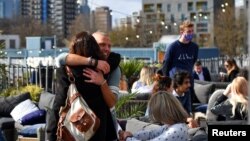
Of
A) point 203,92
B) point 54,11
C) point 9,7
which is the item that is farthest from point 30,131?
point 54,11

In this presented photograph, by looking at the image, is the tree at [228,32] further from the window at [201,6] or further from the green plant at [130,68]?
the green plant at [130,68]

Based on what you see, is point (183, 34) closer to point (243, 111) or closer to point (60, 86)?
point (243, 111)

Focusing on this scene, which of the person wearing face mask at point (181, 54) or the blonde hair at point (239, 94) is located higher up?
the person wearing face mask at point (181, 54)

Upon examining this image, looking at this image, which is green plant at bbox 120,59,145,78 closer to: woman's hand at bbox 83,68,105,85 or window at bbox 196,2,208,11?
woman's hand at bbox 83,68,105,85

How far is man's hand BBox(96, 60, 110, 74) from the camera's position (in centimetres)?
477

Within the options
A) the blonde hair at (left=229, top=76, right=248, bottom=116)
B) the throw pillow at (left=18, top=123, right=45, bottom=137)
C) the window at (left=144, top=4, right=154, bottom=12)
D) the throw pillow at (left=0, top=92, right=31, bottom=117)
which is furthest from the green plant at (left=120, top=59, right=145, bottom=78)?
the window at (left=144, top=4, right=154, bottom=12)

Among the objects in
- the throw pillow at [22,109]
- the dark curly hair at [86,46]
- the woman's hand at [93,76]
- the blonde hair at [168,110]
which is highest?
the dark curly hair at [86,46]

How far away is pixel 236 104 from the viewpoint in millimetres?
7273

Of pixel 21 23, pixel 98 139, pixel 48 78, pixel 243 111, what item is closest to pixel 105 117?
pixel 98 139

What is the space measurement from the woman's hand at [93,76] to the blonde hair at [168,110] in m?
0.45

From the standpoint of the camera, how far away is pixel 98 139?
15.9ft

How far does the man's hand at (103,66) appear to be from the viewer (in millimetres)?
4770

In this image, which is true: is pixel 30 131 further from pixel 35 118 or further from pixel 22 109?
pixel 22 109

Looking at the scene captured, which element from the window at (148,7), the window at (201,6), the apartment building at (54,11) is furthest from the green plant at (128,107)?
the apartment building at (54,11)
